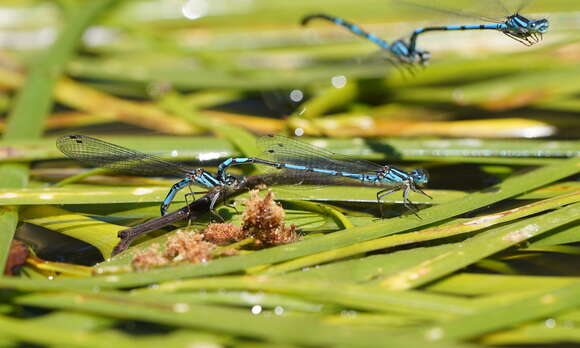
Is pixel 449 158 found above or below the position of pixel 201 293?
above

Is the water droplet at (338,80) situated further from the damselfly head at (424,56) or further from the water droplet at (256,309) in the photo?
the water droplet at (256,309)

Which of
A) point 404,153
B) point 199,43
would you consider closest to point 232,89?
point 199,43

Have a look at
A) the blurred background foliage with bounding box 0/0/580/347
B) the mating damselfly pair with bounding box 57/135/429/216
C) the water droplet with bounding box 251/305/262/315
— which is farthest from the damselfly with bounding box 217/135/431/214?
the water droplet with bounding box 251/305/262/315

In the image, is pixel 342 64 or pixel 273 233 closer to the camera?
pixel 273 233

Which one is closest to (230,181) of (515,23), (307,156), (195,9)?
(307,156)

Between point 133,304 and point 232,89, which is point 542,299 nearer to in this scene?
point 133,304

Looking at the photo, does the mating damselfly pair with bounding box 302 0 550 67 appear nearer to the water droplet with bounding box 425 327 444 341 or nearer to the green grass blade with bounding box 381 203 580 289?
the green grass blade with bounding box 381 203 580 289
